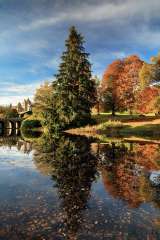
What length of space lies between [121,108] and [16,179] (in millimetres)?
55000

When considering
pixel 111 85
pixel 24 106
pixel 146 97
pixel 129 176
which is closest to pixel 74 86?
pixel 146 97

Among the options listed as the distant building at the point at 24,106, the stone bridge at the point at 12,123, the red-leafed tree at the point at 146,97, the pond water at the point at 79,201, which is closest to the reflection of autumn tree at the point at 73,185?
the pond water at the point at 79,201

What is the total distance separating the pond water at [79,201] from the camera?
7734 mm

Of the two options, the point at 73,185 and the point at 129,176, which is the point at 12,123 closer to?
the point at 129,176

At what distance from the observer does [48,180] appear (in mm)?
13859

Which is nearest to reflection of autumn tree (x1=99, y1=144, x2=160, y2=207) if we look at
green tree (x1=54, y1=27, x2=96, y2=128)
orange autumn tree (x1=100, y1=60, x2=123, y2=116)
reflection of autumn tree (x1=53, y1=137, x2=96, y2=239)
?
reflection of autumn tree (x1=53, y1=137, x2=96, y2=239)

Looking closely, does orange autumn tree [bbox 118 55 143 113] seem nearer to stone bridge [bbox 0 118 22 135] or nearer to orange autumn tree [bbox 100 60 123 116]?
orange autumn tree [bbox 100 60 123 116]

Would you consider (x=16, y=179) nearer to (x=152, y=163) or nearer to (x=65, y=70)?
(x=152, y=163)

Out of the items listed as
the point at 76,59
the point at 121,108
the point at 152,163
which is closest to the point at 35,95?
the point at 121,108

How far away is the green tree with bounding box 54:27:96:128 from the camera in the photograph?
5053cm

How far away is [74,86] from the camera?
52.6 m

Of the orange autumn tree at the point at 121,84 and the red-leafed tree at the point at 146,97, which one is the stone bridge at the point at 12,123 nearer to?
the orange autumn tree at the point at 121,84

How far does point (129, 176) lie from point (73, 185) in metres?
3.52

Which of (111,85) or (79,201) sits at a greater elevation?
(111,85)
